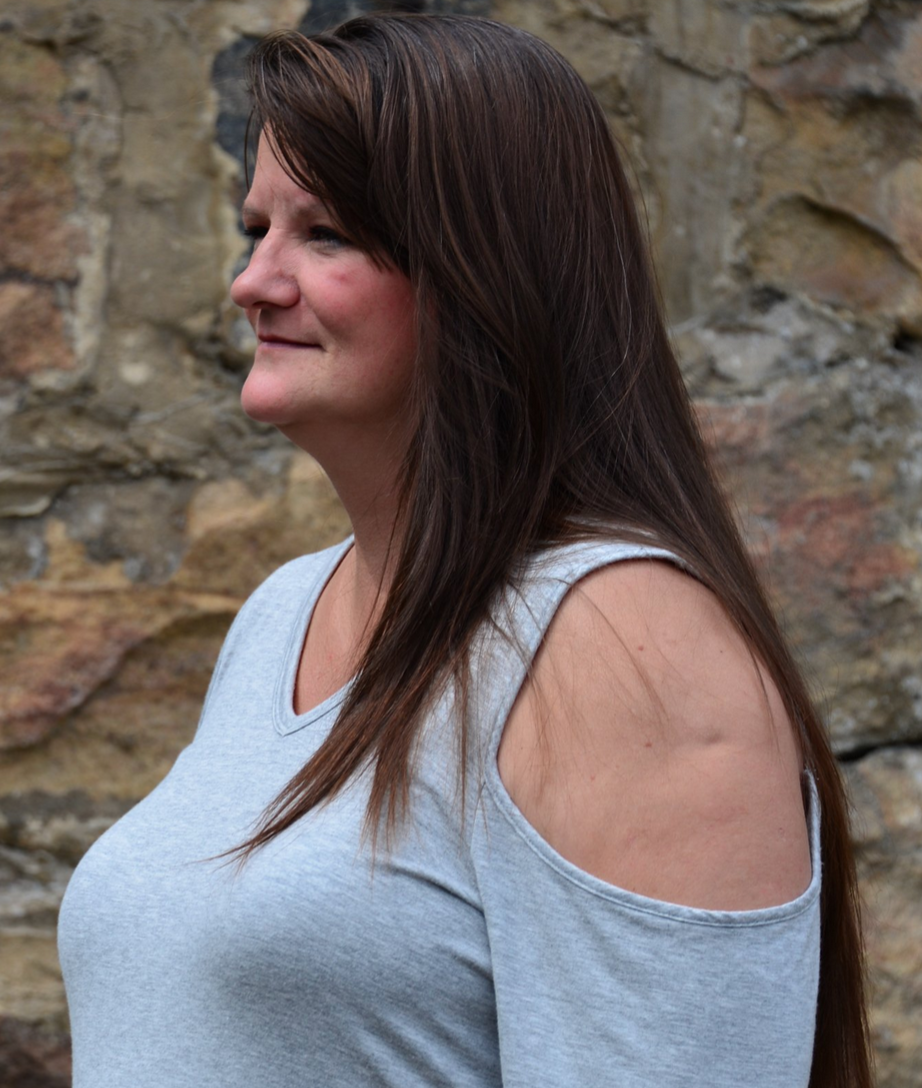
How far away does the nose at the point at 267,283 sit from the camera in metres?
0.97

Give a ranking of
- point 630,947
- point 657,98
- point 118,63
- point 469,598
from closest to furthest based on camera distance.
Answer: point 630,947
point 469,598
point 118,63
point 657,98

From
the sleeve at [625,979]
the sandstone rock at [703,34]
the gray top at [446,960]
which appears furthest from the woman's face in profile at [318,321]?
the sandstone rock at [703,34]

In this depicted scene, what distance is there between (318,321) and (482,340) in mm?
136

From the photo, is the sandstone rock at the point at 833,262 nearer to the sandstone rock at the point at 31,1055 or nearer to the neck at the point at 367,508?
the neck at the point at 367,508

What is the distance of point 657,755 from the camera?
0.76m

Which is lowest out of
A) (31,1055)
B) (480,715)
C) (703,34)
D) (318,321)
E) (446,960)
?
(31,1055)

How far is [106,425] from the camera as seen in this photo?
1.51 meters

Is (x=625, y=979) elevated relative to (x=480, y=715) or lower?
lower

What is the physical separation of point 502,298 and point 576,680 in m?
0.29

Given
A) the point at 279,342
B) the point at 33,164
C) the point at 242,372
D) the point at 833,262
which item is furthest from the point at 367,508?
the point at 833,262

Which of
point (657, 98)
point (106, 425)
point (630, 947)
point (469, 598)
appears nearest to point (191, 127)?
point (106, 425)

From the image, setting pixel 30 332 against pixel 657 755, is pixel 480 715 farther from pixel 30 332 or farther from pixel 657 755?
pixel 30 332

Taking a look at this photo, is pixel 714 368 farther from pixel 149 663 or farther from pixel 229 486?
pixel 149 663

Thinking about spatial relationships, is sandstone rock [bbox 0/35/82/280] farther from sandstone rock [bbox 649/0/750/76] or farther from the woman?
sandstone rock [bbox 649/0/750/76]
